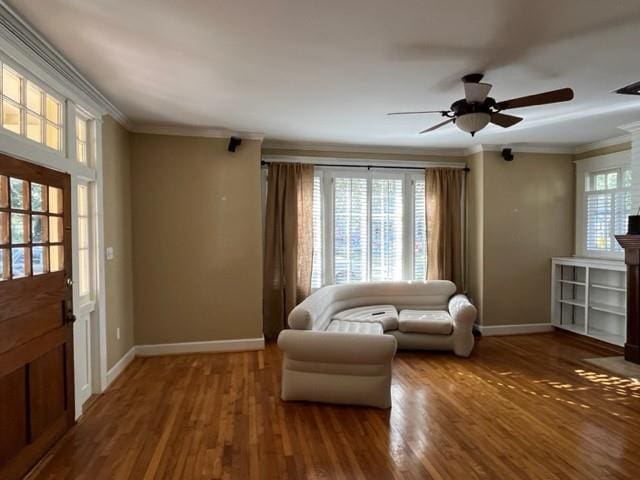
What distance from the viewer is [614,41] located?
2518 millimetres

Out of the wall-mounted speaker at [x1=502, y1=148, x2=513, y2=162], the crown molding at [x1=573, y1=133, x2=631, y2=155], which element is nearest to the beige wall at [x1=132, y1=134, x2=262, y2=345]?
the wall-mounted speaker at [x1=502, y1=148, x2=513, y2=162]

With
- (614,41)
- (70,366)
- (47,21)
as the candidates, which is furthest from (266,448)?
(614,41)

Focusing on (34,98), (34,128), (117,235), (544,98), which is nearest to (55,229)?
(34,128)

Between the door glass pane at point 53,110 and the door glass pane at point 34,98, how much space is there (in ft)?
0.36

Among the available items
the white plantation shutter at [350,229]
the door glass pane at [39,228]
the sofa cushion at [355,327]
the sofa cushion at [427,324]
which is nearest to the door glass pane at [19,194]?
the door glass pane at [39,228]

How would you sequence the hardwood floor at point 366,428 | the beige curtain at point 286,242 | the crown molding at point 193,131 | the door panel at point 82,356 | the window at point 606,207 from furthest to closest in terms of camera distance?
the beige curtain at point 286,242 < the window at point 606,207 < the crown molding at point 193,131 < the door panel at point 82,356 < the hardwood floor at point 366,428

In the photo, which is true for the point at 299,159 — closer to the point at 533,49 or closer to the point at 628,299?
the point at 533,49

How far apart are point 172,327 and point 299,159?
284 centimetres

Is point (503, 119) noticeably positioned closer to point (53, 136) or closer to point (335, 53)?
point (335, 53)

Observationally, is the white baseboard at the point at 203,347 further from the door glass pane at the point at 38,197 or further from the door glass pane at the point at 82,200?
the door glass pane at the point at 38,197

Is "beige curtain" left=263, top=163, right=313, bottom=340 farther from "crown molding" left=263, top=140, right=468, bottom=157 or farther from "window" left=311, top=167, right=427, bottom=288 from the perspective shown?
"crown molding" left=263, top=140, right=468, bottom=157

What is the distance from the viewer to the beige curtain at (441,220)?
5.82 m

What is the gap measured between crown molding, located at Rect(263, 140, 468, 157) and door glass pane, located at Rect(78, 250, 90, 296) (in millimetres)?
2810

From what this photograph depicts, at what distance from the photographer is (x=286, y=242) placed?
17.6ft
